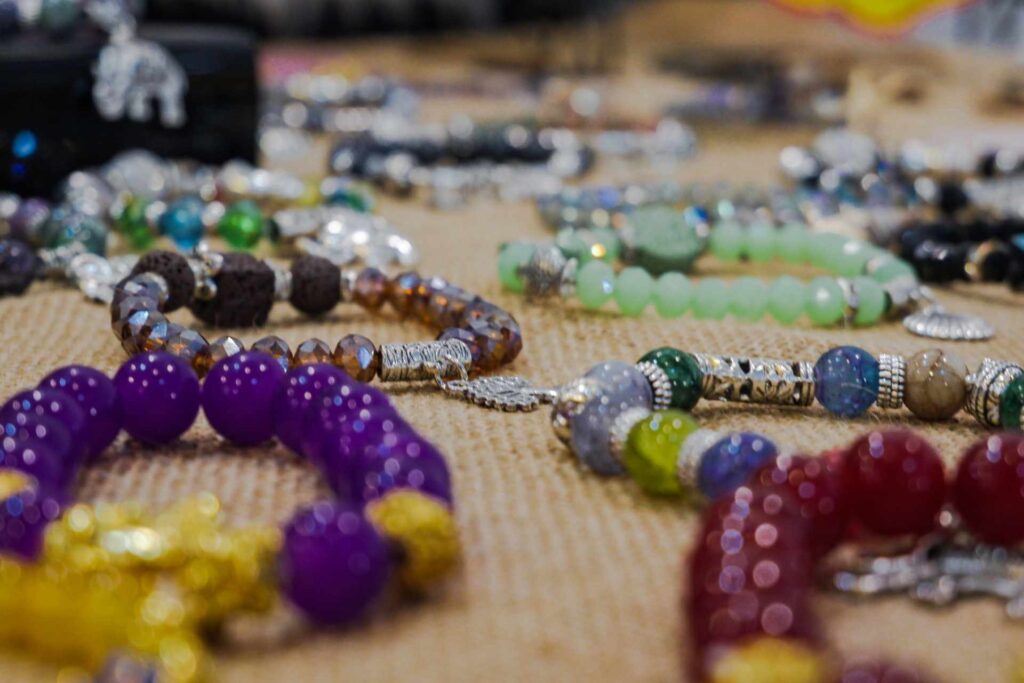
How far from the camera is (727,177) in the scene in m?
1.83

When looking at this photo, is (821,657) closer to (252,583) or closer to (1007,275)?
(252,583)

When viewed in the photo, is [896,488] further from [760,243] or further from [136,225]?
[136,225]

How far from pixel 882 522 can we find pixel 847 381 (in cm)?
23

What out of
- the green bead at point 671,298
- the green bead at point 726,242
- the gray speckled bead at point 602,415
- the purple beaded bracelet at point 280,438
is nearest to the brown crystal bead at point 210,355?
the purple beaded bracelet at point 280,438

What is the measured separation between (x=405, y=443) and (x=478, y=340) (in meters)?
0.30

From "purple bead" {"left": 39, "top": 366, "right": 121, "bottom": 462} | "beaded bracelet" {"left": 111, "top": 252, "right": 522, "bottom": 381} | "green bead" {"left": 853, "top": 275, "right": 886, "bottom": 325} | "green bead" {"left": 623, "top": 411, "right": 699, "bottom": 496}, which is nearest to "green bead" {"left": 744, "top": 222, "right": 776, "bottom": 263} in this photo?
"green bead" {"left": 853, "top": 275, "right": 886, "bottom": 325}

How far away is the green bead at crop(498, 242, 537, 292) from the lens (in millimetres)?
1119

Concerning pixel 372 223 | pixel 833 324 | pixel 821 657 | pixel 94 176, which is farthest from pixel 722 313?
pixel 94 176

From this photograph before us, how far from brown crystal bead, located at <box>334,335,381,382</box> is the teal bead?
0.91 feet

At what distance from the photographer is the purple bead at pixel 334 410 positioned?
671 mm

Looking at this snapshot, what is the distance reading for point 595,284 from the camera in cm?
108

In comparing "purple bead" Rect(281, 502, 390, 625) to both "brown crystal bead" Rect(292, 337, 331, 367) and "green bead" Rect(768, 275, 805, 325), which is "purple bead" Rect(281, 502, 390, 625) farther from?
"green bead" Rect(768, 275, 805, 325)

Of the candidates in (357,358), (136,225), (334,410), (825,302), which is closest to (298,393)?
(334,410)

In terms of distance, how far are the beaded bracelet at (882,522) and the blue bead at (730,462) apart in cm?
3
